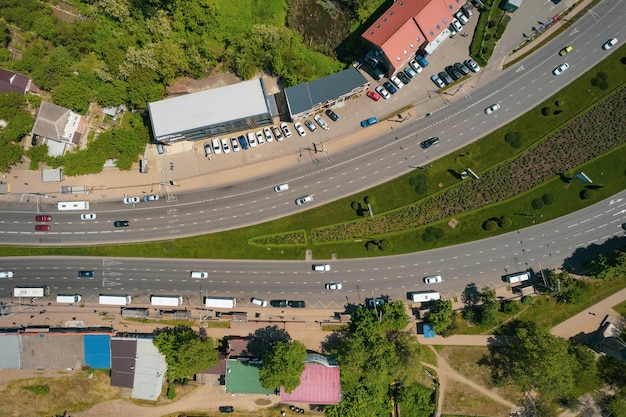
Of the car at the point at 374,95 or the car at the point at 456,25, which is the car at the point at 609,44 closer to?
the car at the point at 456,25

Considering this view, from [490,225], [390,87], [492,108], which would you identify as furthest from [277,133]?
[490,225]

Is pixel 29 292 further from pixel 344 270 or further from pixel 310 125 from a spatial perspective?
pixel 310 125

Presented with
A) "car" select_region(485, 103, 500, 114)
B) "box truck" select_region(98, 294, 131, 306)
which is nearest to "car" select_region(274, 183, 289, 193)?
"box truck" select_region(98, 294, 131, 306)

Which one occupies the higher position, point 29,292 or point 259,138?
point 259,138

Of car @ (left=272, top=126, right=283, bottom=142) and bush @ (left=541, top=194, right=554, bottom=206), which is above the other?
car @ (left=272, top=126, right=283, bottom=142)

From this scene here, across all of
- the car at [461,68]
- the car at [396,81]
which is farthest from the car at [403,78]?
the car at [461,68]

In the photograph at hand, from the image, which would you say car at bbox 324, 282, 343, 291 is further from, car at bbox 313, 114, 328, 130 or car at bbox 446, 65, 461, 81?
car at bbox 446, 65, 461, 81

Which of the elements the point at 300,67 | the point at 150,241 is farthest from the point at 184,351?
the point at 300,67
